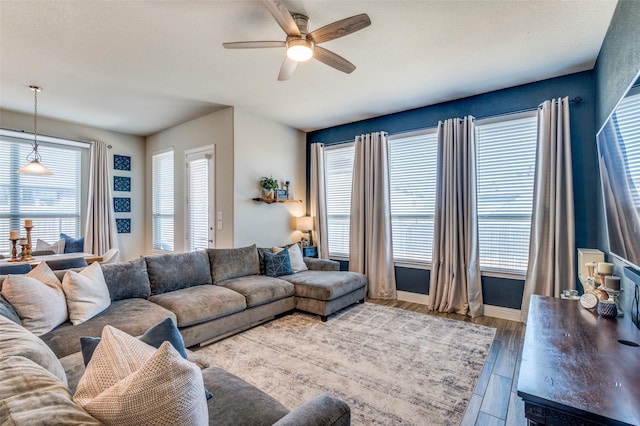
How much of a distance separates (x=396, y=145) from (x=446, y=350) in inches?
118

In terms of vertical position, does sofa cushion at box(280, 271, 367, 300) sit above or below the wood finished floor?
above

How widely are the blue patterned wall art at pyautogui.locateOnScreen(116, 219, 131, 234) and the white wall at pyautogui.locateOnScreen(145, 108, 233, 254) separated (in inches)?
15.6

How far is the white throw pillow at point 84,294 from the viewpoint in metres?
2.36

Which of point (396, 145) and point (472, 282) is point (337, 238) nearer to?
point (396, 145)

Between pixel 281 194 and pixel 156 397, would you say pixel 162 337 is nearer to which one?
pixel 156 397

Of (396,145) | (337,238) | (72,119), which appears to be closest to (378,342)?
(337,238)

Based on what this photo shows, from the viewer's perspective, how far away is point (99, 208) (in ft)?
17.8

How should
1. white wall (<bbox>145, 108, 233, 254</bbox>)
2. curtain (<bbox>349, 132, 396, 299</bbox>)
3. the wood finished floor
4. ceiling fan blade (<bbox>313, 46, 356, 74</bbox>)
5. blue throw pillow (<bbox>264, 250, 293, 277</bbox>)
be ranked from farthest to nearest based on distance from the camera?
1. curtain (<bbox>349, 132, 396, 299</bbox>)
2. white wall (<bbox>145, 108, 233, 254</bbox>)
3. blue throw pillow (<bbox>264, 250, 293, 277</bbox>)
4. ceiling fan blade (<bbox>313, 46, 356, 74</bbox>)
5. the wood finished floor

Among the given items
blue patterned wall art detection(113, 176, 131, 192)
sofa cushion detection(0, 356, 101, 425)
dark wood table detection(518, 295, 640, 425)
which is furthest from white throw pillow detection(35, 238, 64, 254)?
dark wood table detection(518, 295, 640, 425)

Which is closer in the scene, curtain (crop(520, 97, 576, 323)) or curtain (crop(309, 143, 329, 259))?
curtain (crop(520, 97, 576, 323))

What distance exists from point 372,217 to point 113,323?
3.54 m

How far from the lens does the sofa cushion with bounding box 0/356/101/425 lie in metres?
Answer: 0.66

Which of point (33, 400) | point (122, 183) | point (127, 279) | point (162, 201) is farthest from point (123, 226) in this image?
point (33, 400)

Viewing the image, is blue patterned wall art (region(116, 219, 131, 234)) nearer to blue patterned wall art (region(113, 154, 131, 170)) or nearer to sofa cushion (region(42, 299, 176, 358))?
blue patterned wall art (region(113, 154, 131, 170))
